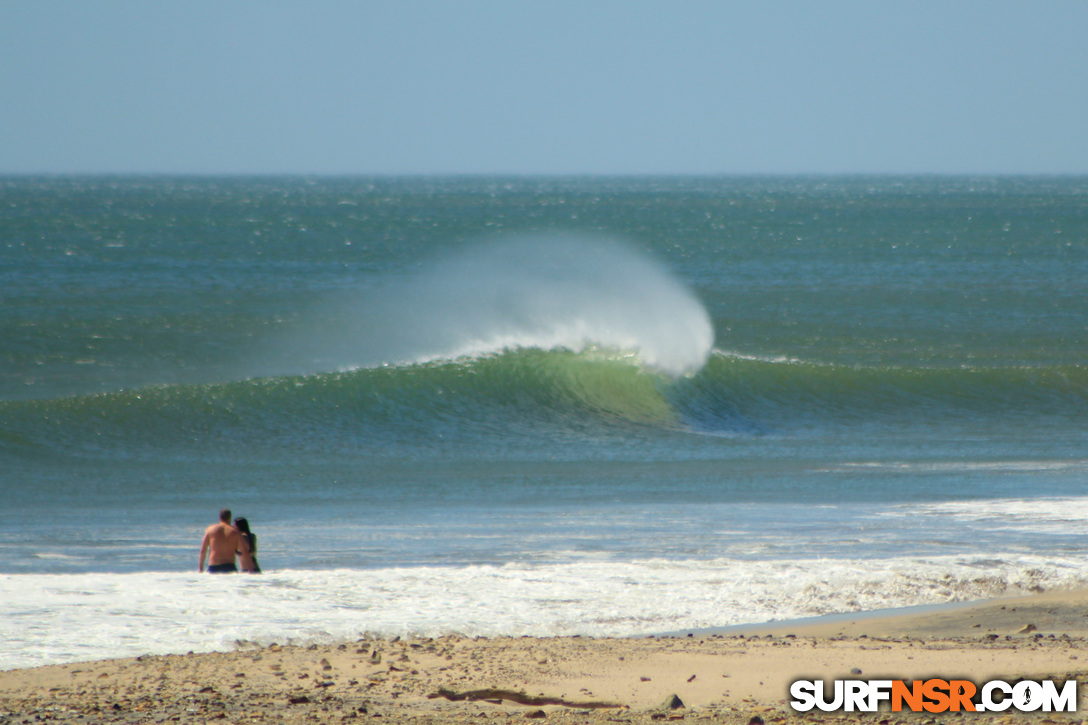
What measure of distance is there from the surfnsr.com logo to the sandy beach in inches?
3.7

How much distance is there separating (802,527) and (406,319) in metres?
18.9

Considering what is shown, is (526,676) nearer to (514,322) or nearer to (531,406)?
(531,406)

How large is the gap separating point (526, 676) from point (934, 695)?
1.81m

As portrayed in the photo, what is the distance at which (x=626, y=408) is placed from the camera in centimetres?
1753

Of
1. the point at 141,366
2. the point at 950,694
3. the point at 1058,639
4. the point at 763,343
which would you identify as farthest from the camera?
the point at 763,343

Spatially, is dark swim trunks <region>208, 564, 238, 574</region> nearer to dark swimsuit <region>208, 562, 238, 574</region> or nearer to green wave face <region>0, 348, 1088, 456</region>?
dark swimsuit <region>208, 562, 238, 574</region>

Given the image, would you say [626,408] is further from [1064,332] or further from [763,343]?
[1064,332]

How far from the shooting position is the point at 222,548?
850 centimetres

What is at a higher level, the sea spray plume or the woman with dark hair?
the sea spray plume

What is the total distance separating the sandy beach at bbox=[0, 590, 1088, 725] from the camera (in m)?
5.02

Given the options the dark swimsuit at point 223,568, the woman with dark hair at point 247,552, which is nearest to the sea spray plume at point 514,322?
the woman with dark hair at point 247,552

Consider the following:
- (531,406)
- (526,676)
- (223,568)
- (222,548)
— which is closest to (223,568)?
(223,568)

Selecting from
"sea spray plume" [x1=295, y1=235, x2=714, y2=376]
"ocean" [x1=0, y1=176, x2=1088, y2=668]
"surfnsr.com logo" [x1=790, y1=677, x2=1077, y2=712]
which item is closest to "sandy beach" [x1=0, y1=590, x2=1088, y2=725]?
"surfnsr.com logo" [x1=790, y1=677, x2=1077, y2=712]

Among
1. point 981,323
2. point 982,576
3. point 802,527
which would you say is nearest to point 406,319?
point 981,323
